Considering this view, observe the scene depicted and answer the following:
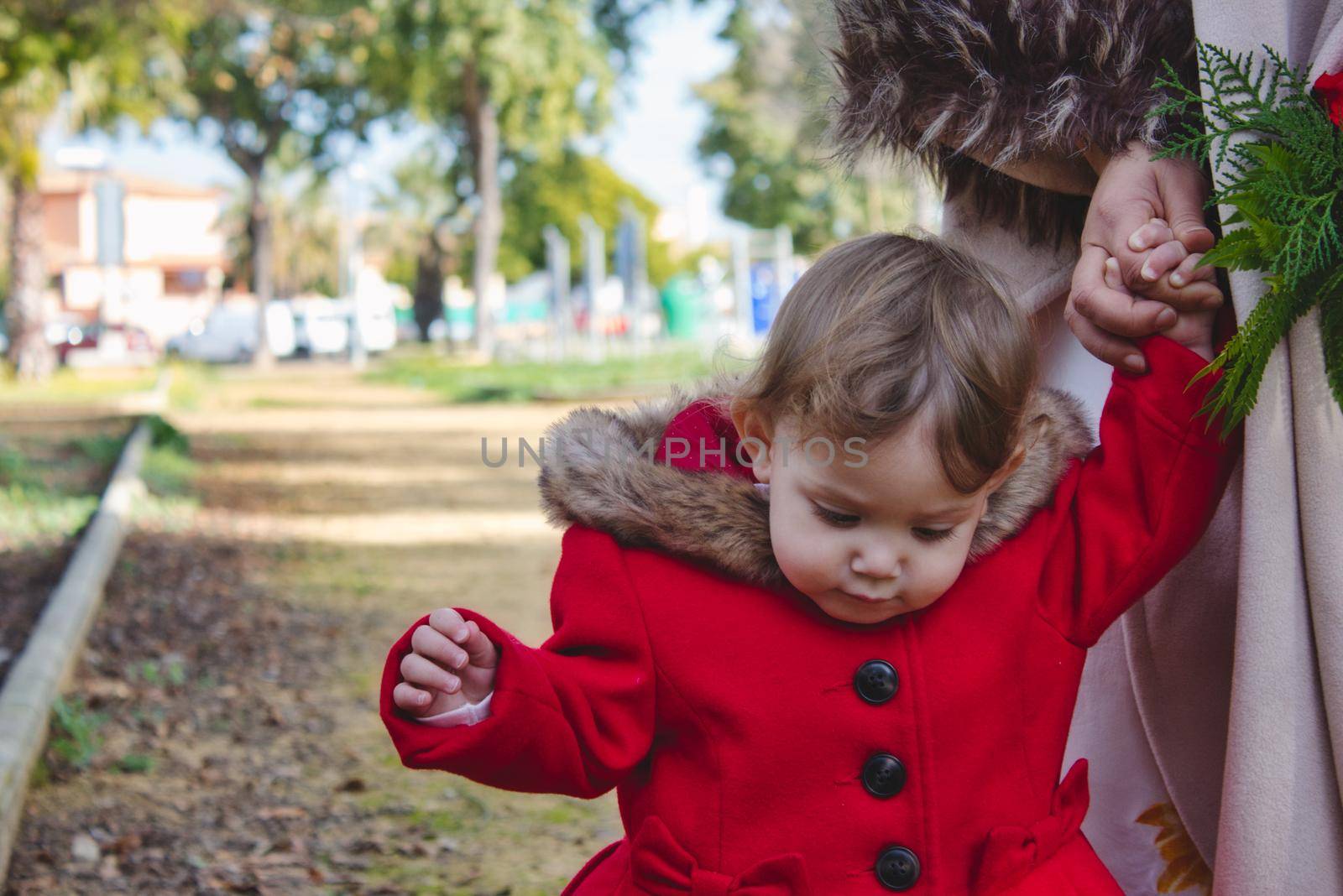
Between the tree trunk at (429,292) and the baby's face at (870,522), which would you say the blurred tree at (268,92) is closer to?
the tree trunk at (429,292)

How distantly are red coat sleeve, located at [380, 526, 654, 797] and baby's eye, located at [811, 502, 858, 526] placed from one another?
26cm

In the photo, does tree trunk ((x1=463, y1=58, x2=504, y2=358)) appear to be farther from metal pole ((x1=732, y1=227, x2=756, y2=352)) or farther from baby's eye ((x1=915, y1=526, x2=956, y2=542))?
baby's eye ((x1=915, y1=526, x2=956, y2=542))

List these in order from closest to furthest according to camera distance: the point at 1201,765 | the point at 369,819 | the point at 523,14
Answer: the point at 1201,765
the point at 369,819
the point at 523,14

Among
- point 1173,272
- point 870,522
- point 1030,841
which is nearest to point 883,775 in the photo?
point 1030,841

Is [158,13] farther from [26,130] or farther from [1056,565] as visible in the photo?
[1056,565]

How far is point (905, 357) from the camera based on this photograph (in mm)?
1622

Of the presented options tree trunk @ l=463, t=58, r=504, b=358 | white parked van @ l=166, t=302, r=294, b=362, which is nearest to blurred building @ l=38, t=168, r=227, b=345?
white parked van @ l=166, t=302, r=294, b=362

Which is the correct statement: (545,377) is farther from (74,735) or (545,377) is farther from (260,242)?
(74,735)

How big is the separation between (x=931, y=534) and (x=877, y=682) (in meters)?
0.20

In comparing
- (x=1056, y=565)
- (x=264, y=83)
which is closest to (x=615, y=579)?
(x=1056, y=565)

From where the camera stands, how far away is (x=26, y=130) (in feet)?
59.4

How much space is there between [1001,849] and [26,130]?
19014 millimetres

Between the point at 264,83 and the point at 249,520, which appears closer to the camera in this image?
the point at 249,520

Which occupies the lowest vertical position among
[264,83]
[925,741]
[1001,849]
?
[1001,849]
